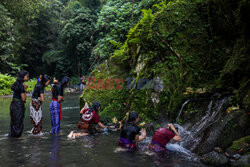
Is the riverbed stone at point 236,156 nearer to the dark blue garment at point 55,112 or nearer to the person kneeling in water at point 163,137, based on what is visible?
the person kneeling in water at point 163,137

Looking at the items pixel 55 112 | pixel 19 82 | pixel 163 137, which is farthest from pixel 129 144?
pixel 19 82

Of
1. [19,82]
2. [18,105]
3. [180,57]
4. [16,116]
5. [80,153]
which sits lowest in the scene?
[80,153]

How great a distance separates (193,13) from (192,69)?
2019 millimetres

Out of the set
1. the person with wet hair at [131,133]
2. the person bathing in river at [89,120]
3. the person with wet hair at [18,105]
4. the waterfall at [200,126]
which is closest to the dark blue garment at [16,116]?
the person with wet hair at [18,105]

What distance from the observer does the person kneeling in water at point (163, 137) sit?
5.57 meters

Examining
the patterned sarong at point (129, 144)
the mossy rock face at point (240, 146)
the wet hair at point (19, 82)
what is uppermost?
Result: the wet hair at point (19, 82)

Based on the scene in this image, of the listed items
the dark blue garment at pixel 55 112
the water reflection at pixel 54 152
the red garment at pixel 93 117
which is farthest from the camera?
the dark blue garment at pixel 55 112

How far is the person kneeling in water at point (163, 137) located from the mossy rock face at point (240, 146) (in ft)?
3.80

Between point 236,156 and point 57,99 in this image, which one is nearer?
point 236,156

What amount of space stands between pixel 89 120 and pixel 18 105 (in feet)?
6.98

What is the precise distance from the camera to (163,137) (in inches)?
221

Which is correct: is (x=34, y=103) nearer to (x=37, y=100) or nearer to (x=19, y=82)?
(x=37, y=100)

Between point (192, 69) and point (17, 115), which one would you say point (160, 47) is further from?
point (17, 115)

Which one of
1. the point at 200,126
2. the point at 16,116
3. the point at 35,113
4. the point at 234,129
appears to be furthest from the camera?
the point at 35,113
